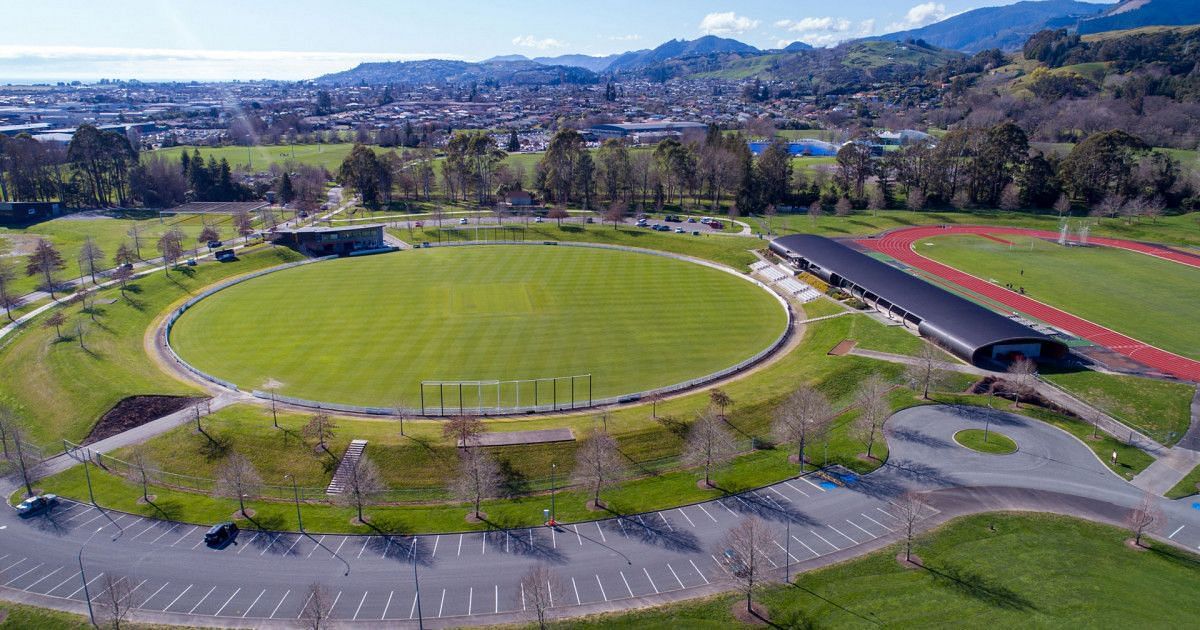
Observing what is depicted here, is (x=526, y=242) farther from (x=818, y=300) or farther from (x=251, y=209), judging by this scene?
(x=251, y=209)

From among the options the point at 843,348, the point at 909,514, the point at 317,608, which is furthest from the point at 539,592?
the point at 843,348

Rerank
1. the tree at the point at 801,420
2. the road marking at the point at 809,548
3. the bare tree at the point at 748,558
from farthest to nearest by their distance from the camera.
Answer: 1. the tree at the point at 801,420
2. the road marking at the point at 809,548
3. the bare tree at the point at 748,558

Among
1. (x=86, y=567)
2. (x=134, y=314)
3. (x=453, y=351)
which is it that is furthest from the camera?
(x=134, y=314)

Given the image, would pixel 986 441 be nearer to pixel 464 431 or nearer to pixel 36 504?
pixel 464 431

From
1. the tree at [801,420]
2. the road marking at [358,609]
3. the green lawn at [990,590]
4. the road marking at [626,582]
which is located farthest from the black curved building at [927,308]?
the road marking at [358,609]

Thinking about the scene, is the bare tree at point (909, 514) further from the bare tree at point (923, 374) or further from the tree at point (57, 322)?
the tree at point (57, 322)

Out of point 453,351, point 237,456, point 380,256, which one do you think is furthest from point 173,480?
point 380,256
